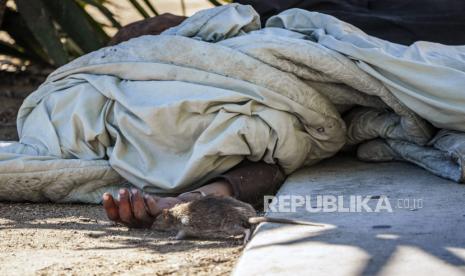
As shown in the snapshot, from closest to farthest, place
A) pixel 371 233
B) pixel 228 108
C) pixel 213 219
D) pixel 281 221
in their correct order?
1. pixel 371 233
2. pixel 281 221
3. pixel 213 219
4. pixel 228 108

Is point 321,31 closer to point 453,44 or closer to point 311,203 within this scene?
point 453,44

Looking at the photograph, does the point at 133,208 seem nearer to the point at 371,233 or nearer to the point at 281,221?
the point at 281,221

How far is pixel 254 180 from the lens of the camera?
3.42m

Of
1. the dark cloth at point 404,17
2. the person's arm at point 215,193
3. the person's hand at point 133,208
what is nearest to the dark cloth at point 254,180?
the person's arm at point 215,193

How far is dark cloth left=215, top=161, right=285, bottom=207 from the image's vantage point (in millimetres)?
3369

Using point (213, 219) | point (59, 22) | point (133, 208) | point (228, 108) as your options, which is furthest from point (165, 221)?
point (59, 22)

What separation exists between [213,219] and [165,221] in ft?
0.69

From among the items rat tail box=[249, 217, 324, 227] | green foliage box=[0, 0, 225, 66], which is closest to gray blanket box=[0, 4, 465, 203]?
rat tail box=[249, 217, 324, 227]

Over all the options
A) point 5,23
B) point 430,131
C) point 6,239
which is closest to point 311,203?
point 430,131

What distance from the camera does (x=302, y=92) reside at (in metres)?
3.48

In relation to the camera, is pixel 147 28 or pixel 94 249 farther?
pixel 147 28

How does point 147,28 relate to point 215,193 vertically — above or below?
above

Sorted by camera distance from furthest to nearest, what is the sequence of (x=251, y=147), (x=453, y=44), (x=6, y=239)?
(x=453, y=44) → (x=251, y=147) → (x=6, y=239)

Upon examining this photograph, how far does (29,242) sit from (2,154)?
73 centimetres
